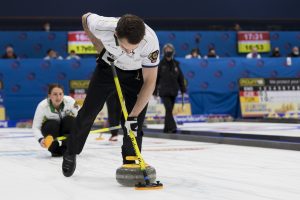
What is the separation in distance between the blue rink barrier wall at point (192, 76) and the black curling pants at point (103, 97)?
8.61m

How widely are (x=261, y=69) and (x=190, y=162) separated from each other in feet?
31.0

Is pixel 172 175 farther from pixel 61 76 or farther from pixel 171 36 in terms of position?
pixel 171 36

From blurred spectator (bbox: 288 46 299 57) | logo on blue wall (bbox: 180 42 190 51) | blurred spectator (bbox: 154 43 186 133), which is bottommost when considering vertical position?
blurred spectator (bbox: 154 43 186 133)

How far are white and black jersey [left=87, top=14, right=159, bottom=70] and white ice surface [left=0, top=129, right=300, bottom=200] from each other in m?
0.81

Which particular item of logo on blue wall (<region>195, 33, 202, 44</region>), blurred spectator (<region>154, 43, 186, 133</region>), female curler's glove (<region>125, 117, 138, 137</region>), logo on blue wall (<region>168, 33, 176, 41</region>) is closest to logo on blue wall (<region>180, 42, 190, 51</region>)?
logo on blue wall (<region>195, 33, 202, 44</region>)

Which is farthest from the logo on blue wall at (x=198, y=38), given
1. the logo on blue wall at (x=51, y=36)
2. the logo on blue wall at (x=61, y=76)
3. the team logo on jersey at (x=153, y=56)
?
the team logo on jersey at (x=153, y=56)

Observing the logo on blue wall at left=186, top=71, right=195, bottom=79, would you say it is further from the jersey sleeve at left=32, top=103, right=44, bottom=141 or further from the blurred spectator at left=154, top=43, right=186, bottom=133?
the jersey sleeve at left=32, top=103, right=44, bottom=141

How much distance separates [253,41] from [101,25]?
1396 cm

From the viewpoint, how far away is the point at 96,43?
4098mm

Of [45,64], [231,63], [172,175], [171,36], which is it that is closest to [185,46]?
[171,36]

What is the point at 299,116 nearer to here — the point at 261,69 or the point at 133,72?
the point at 261,69

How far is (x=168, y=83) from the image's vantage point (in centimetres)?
959

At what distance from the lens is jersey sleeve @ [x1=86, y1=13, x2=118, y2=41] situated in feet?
12.6

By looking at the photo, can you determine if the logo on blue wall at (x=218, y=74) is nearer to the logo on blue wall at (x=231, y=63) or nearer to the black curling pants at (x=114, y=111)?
the logo on blue wall at (x=231, y=63)
